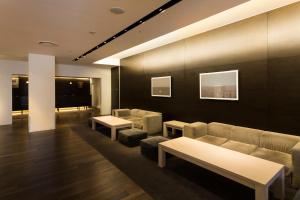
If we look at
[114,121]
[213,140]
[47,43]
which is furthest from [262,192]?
[47,43]

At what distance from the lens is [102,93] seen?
1018 cm

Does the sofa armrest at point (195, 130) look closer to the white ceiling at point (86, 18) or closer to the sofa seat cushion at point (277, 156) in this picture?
the sofa seat cushion at point (277, 156)

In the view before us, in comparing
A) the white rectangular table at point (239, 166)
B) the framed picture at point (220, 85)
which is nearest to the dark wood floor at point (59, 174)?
the white rectangular table at point (239, 166)

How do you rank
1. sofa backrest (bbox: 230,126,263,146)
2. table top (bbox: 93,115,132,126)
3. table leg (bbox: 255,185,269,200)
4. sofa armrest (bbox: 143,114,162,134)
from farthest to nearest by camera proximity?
sofa armrest (bbox: 143,114,162,134)
table top (bbox: 93,115,132,126)
sofa backrest (bbox: 230,126,263,146)
table leg (bbox: 255,185,269,200)

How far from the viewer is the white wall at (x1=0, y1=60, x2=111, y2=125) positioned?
7320 mm

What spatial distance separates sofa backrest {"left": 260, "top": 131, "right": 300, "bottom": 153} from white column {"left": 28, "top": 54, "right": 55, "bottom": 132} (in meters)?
7.06

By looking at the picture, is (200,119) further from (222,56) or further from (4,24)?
(4,24)

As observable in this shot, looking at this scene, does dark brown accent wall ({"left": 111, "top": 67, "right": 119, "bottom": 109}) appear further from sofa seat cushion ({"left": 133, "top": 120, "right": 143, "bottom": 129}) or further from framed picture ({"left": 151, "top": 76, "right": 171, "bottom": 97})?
sofa seat cushion ({"left": 133, "top": 120, "right": 143, "bottom": 129})

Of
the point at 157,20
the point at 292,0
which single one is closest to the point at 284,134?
the point at 292,0

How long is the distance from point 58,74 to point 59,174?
705 centimetres

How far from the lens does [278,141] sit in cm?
302

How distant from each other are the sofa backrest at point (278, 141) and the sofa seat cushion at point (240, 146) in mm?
221

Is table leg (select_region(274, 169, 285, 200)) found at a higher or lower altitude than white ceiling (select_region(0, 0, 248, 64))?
lower

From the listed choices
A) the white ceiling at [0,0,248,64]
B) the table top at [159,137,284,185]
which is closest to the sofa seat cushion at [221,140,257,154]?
the table top at [159,137,284,185]
